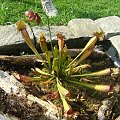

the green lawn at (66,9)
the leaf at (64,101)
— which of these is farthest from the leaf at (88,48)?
the green lawn at (66,9)

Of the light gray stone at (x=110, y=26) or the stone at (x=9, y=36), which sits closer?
the stone at (x=9, y=36)

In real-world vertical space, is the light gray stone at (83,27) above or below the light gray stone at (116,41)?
above

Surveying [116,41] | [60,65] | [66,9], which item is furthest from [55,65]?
[66,9]

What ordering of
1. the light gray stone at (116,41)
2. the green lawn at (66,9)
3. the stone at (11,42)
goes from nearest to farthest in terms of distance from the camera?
the stone at (11,42) < the light gray stone at (116,41) < the green lawn at (66,9)

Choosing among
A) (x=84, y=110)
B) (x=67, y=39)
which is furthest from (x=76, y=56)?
(x=84, y=110)

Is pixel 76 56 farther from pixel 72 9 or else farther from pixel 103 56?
pixel 72 9

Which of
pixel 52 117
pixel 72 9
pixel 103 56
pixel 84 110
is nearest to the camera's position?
pixel 52 117

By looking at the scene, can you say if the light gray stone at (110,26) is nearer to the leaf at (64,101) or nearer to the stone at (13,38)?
the stone at (13,38)
